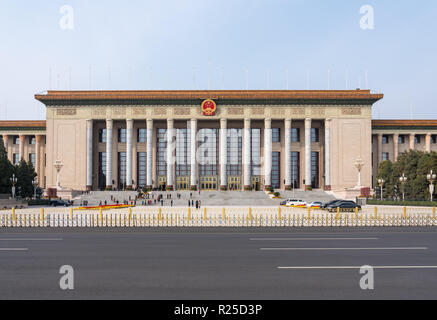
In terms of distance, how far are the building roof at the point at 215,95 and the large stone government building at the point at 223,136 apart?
0.56ft

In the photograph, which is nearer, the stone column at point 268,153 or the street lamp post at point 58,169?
the street lamp post at point 58,169

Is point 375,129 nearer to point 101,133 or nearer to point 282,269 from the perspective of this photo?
point 101,133

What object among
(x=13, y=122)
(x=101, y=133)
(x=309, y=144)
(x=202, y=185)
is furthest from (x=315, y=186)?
(x=13, y=122)

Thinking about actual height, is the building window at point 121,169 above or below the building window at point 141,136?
below

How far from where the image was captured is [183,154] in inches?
3152

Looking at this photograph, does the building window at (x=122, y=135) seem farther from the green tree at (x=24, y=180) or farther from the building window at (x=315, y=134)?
the building window at (x=315, y=134)

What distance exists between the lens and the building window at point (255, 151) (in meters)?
79.7

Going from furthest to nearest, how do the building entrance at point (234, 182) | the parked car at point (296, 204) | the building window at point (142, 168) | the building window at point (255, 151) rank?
the building window at point (142, 168), the building entrance at point (234, 182), the building window at point (255, 151), the parked car at point (296, 204)

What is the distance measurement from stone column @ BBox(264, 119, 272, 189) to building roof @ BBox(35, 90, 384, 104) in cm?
487

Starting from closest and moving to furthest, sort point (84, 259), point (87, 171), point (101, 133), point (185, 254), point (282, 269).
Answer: point (282, 269)
point (84, 259)
point (185, 254)
point (87, 171)
point (101, 133)

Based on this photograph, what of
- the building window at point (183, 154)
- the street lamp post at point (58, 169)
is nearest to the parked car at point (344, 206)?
the building window at point (183, 154)

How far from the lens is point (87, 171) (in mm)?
76062

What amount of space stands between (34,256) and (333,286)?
26.4ft

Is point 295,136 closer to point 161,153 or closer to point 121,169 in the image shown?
point 161,153
